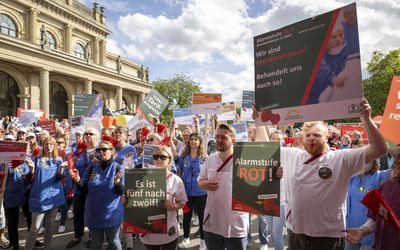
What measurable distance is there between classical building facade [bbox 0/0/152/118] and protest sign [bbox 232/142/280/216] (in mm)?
26413

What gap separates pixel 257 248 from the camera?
5.70 meters

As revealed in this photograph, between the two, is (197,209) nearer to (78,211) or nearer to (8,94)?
(78,211)

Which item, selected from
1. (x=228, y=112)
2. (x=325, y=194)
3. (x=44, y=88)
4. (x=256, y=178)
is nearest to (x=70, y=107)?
(x=44, y=88)

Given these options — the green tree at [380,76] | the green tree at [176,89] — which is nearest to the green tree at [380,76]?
the green tree at [380,76]

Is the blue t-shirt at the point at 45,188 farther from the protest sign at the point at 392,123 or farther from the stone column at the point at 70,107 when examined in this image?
the stone column at the point at 70,107

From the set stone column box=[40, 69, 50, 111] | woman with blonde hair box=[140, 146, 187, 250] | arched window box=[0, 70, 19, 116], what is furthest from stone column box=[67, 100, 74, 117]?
woman with blonde hair box=[140, 146, 187, 250]

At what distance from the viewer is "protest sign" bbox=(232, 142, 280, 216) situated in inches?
119

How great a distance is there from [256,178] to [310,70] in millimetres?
1212

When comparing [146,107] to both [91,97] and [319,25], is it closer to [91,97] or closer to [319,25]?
[91,97]

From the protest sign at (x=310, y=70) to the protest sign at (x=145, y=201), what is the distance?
1.38 m

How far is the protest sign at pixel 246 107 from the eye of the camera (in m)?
10.2

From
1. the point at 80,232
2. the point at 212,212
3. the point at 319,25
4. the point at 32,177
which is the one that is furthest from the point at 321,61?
the point at 80,232

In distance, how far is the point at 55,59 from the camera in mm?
28062

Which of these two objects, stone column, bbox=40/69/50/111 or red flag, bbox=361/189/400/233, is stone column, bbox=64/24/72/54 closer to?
stone column, bbox=40/69/50/111
